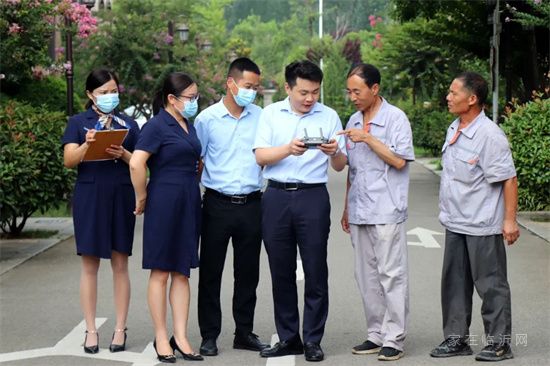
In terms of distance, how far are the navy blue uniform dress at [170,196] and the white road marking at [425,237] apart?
717cm

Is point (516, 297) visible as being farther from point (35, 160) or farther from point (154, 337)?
point (35, 160)

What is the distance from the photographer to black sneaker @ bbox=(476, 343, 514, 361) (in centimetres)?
776

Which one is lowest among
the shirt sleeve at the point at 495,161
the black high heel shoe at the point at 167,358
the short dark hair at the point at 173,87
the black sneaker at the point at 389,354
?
the black high heel shoe at the point at 167,358

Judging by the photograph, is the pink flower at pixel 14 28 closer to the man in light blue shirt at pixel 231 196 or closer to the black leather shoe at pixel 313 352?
the man in light blue shirt at pixel 231 196

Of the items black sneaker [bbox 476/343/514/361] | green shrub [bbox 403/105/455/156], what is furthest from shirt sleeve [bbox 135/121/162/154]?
green shrub [bbox 403/105/455/156]

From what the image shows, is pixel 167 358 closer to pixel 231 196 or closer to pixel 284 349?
pixel 284 349

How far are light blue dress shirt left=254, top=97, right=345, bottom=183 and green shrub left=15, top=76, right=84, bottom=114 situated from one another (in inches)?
568

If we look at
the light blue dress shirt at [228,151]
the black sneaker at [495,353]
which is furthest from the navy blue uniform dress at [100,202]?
the black sneaker at [495,353]

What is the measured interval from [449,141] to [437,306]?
2.39 m

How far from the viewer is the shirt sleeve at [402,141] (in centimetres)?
789

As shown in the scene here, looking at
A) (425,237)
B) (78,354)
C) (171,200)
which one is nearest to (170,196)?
(171,200)

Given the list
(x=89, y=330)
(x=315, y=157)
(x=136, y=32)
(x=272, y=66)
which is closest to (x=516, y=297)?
(x=315, y=157)

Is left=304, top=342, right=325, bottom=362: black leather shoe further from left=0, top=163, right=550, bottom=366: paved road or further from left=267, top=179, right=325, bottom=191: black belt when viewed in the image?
left=267, top=179, right=325, bottom=191: black belt

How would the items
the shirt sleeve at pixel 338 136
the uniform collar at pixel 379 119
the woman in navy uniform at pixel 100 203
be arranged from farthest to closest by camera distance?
the woman in navy uniform at pixel 100 203 < the uniform collar at pixel 379 119 < the shirt sleeve at pixel 338 136
